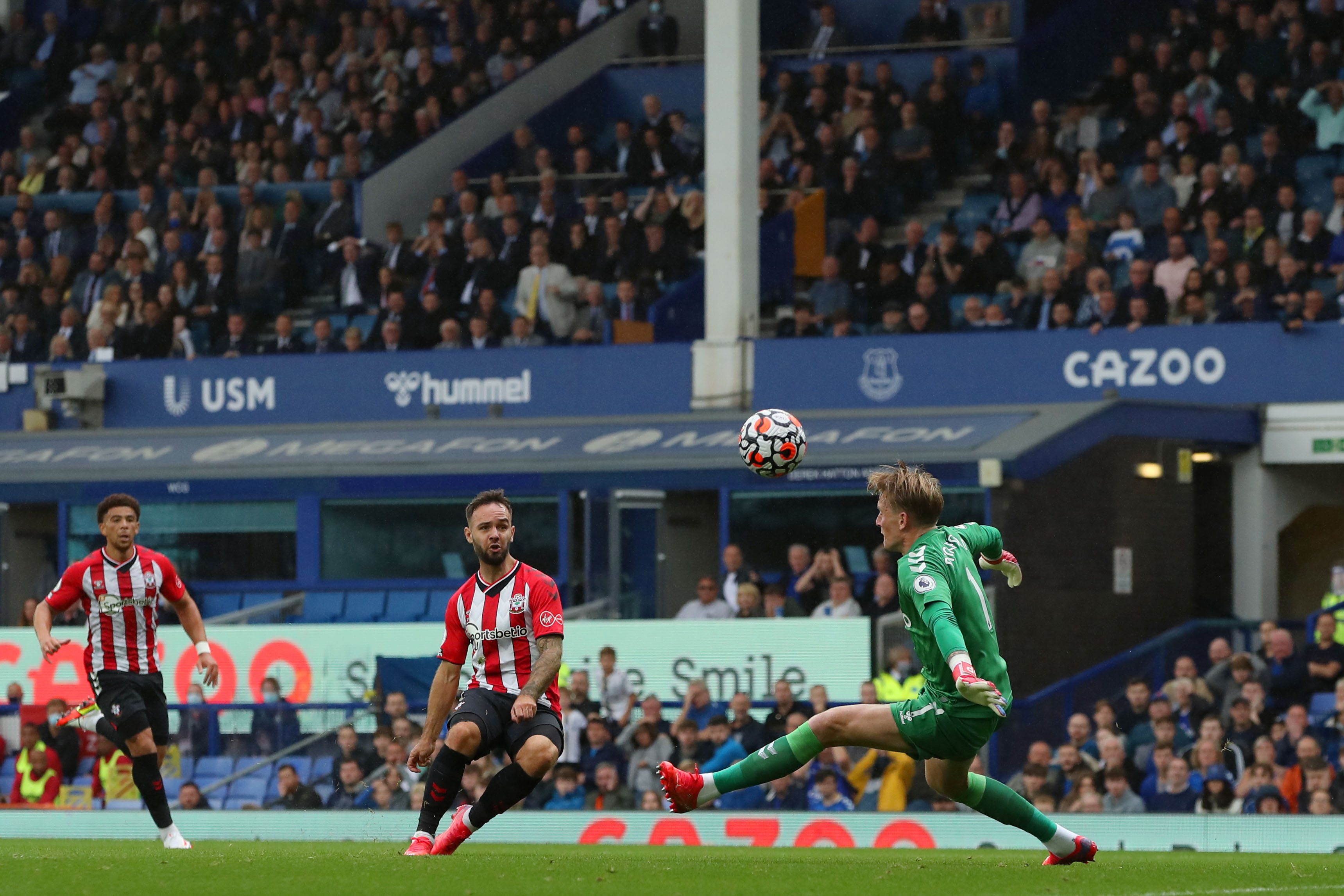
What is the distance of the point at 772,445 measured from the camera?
37.9 ft

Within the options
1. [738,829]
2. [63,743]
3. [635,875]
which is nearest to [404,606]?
[63,743]

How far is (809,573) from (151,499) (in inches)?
268

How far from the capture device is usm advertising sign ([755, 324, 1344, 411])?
729 inches

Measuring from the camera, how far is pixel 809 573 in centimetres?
1741

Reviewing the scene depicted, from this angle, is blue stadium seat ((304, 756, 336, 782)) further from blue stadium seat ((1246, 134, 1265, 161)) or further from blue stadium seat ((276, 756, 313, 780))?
blue stadium seat ((1246, 134, 1265, 161))

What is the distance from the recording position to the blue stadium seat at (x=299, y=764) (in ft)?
55.6

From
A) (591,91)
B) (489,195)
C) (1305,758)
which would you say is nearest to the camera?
(1305,758)

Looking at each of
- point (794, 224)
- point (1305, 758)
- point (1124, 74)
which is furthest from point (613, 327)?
point (1305, 758)

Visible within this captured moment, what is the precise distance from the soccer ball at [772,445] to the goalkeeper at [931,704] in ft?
8.62

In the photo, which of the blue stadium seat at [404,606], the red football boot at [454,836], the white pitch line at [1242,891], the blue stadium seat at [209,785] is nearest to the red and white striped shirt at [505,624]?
the red football boot at [454,836]

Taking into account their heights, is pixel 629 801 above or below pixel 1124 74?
below

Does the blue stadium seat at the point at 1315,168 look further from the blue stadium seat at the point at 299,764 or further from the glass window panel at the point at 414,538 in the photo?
the blue stadium seat at the point at 299,764

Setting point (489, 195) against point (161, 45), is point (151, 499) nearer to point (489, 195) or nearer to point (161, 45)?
point (489, 195)

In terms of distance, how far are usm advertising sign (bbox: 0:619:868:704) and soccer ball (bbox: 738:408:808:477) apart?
16.0 feet
